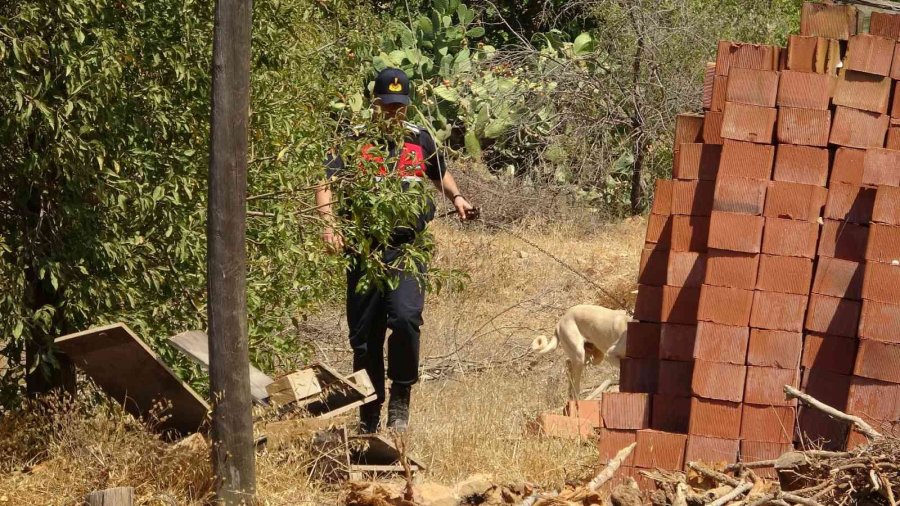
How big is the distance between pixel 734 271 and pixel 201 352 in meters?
2.29

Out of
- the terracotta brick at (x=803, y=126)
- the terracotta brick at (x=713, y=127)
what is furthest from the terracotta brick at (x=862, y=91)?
the terracotta brick at (x=713, y=127)

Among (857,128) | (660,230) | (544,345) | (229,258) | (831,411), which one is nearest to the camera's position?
(229,258)

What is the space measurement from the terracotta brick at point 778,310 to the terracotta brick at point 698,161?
62 cm

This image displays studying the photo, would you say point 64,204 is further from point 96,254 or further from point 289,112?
point 289,112

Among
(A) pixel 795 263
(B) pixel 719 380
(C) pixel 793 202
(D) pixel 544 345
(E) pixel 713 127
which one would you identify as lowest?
(D) pixel 544 345

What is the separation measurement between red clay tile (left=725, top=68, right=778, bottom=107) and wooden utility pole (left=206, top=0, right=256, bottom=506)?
81.3 inches

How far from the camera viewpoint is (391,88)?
6.44 meters

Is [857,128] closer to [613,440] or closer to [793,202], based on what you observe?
[793,202]

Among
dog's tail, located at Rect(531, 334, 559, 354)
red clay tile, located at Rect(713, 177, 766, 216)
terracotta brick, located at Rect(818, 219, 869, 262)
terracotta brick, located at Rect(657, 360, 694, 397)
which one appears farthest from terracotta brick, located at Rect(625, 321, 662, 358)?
dog's tail, located at Rect(531, 334, 559, 354)

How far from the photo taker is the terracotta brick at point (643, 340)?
5523 mm

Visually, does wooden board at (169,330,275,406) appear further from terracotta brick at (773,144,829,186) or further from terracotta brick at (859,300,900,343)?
terracotta brick at (859,300,900,343)

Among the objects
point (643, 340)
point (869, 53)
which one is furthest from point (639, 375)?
point (869, 53)

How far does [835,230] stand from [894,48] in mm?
847

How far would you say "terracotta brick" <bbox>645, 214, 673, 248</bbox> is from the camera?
18.0ft
